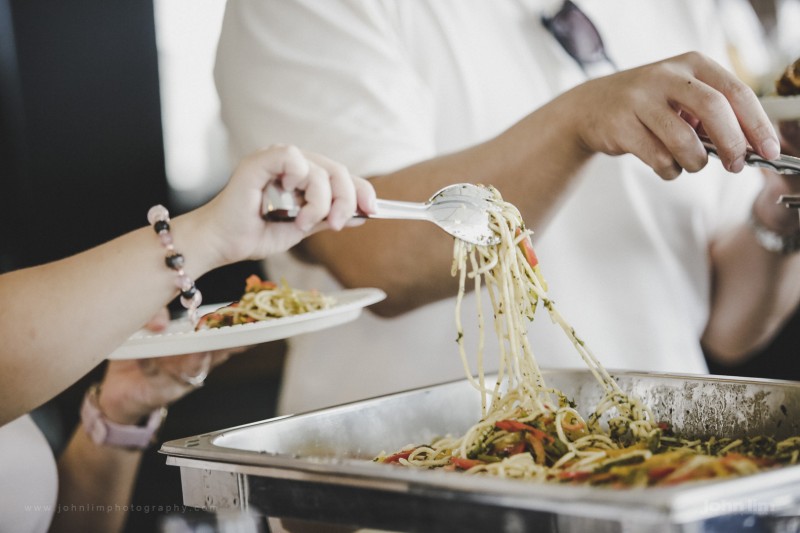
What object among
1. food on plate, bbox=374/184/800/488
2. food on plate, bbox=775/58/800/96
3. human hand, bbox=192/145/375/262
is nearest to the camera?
food on plate, bbox=374/184/800/488

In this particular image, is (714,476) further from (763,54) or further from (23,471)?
(763,54)

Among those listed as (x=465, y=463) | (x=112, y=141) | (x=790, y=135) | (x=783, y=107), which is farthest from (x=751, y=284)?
(x=112, y=141)

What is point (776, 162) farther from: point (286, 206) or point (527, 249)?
point (286, 206)

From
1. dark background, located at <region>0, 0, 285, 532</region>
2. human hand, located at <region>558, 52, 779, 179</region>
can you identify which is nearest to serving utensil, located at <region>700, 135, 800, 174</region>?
human hand, located at <region>558, 52, 779, 179</region>

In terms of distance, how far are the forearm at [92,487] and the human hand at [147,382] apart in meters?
0.07

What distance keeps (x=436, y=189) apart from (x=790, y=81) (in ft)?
2.01

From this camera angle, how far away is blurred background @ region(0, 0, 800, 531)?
450cm

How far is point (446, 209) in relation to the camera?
1198 mm

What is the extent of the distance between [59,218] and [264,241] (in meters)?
3.97

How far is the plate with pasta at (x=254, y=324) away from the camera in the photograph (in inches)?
53.1

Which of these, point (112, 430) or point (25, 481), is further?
point (112, 430)

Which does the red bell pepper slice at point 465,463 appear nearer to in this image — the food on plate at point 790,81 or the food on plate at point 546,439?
the food on plate at point 546,439

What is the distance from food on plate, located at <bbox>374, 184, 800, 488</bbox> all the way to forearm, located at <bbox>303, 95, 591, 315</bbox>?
0.76 feet

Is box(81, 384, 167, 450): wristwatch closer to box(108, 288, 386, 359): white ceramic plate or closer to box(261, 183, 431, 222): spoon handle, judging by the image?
box(108, 288, 386, 359): white ceramic plate
